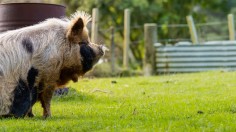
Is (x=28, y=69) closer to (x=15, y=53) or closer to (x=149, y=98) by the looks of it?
(x=15, y=53)

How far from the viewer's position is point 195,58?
22.8 metres

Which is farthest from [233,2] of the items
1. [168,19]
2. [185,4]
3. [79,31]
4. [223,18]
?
[79,31]

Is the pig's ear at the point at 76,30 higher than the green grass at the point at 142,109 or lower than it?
higher

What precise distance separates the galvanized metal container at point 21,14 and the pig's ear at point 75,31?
2.25 m

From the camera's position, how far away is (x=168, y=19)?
104ft

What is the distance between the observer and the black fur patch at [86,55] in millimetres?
9786

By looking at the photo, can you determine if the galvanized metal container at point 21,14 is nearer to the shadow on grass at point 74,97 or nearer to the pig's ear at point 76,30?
the shadow on grass at point 74,97

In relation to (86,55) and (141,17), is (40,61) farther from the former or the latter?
(141,17)

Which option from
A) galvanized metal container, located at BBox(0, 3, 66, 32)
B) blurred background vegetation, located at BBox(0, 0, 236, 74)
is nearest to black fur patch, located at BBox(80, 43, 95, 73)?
galvanized metal container, located at BBox(0, 3, 66, 32)

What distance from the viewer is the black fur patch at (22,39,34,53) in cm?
954

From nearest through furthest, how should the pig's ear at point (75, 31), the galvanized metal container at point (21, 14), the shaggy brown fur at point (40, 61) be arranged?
the shaggy brown fur at point (40, 61)
the pig's ear at point (75, 31)
the galvanized metal container at point (21, 14)

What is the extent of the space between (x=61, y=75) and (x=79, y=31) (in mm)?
764

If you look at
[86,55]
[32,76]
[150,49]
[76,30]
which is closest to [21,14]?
[76,30]

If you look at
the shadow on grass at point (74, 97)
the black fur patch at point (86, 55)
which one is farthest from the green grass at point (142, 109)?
the black fur patch at point (86, 55)
